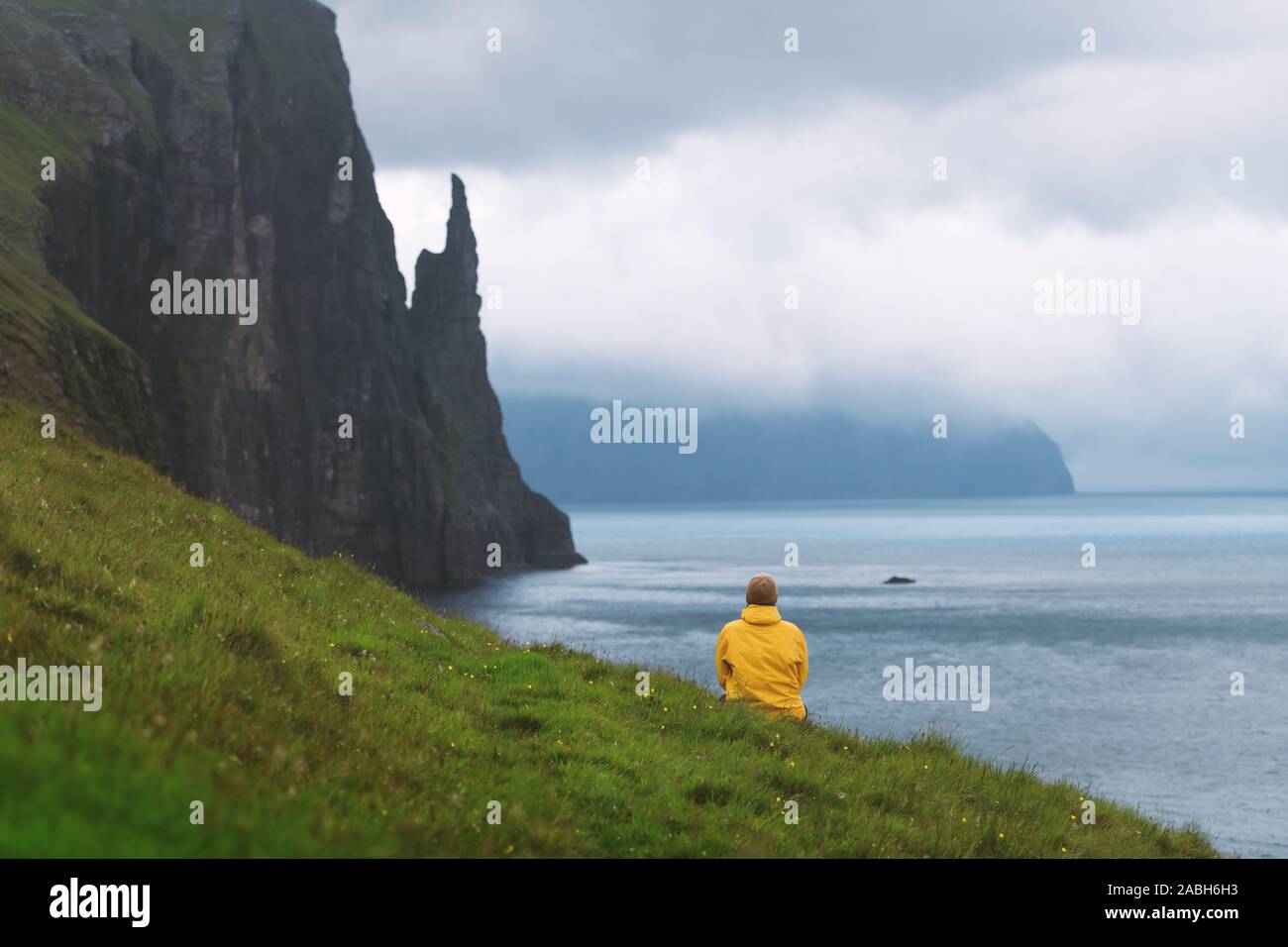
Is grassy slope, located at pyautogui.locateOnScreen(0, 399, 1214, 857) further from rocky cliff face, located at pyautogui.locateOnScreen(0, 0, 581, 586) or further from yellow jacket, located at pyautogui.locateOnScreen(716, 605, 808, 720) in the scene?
rocky cliff face, located at pyautogui.locateOnScreen(0, 0, 581, 586)

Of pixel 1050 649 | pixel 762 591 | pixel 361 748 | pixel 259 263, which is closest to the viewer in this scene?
pixel 361 748

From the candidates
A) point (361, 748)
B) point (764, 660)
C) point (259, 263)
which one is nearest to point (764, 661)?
point (764, 660)

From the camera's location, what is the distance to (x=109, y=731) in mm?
6695

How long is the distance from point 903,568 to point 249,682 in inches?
6812

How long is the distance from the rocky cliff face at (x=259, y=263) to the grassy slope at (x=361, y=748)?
1763 inches

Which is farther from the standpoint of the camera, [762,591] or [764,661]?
[764,661]

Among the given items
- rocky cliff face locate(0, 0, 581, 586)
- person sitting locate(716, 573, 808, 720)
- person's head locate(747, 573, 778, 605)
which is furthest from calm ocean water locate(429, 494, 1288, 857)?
rocky cliff face locate(0, 0, 581, 586)

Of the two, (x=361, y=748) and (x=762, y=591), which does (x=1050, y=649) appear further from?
(x=361, y=748)

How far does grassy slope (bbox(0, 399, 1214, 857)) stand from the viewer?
6484 millimetres

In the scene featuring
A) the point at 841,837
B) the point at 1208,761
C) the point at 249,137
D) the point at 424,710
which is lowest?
the point at 1208,761

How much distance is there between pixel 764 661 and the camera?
1398 cm

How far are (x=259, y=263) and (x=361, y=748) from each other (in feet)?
452

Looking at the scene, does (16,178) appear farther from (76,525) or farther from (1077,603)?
(1077,603)

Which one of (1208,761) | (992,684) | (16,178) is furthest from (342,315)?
(1208,761)
